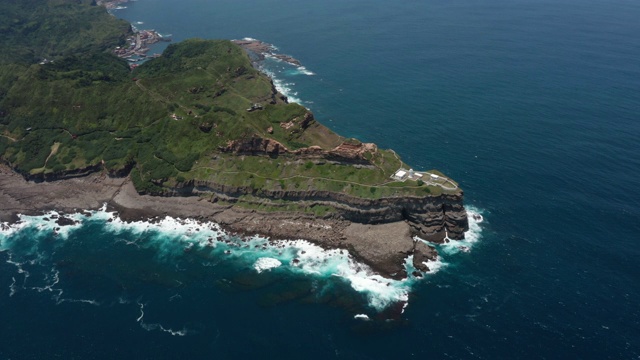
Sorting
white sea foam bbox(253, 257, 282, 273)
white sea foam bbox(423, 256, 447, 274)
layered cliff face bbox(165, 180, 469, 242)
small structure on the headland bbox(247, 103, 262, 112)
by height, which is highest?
small structure on the headland bbox(247, 103, 262, 112)

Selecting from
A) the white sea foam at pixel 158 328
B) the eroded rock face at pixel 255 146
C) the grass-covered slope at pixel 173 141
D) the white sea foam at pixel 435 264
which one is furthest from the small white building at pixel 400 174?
Result: the white sea foam at pixel 158 328

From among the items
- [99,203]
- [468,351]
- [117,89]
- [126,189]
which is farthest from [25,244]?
[468,351]

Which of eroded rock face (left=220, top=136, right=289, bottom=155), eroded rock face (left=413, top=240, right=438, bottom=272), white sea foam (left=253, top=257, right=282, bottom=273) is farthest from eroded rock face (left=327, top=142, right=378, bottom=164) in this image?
white sea foam (left=253, top=257, right=282, bottom=273)

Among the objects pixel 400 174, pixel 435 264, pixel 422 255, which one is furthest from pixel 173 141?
pixel 435 264

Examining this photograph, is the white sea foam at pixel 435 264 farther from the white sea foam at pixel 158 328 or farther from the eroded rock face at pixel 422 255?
the white sea foam at pixel 158 328

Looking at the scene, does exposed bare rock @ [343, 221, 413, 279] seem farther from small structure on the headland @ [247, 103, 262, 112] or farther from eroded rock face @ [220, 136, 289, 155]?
small structure on the headland @ [247, 103, 262, 112]
